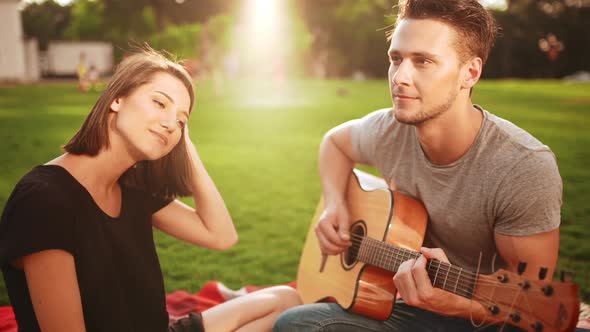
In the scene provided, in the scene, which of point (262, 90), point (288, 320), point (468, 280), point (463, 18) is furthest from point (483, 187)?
point (262, 90)

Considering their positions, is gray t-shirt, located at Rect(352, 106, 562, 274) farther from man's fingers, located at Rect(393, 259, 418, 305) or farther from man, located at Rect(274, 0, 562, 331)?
man's fingers, located at Rect(393, 259, 418, 305)

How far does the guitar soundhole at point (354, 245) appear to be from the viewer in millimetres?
2982

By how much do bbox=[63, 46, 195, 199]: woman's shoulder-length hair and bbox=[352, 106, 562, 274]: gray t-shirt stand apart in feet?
3.73

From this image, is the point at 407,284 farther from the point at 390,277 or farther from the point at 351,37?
the point at 351,37

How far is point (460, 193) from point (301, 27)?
30.5 metres

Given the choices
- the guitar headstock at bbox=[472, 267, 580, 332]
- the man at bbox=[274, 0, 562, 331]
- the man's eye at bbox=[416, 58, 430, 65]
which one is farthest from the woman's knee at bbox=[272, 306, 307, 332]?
the man's eye at bbox=[416, 58, 430, 65]

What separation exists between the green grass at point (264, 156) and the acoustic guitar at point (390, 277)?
1370 millimetres

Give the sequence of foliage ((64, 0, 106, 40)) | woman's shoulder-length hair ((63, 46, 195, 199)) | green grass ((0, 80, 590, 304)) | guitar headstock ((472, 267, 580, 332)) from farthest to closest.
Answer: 1. foliage ((64, 0, 106, 40))
2. green grass ((0, 80, 590, 304))
3. woman's shoulder-length hair ((63, 46, 195, 199))
4. guitar headstock ((472, 267, 580, 332))

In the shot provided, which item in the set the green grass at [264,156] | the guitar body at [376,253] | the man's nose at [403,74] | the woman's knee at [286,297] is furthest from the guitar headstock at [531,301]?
the green grass at [264,156]

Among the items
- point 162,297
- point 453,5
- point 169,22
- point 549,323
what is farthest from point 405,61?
point 169,22

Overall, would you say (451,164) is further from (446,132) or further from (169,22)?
(169,22)

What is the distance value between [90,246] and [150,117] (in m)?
0.57

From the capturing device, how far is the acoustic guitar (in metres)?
1.84

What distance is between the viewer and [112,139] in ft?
7.36
